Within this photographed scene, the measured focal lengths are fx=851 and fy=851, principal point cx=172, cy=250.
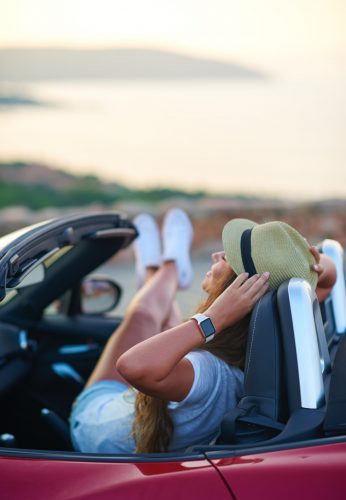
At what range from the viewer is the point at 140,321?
11.4ft

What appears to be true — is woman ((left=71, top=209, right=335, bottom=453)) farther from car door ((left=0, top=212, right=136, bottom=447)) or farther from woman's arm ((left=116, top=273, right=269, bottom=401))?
car door ((left=0, top=212, right=136, bottom=447))

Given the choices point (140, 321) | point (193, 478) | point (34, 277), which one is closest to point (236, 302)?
point (193, 478)

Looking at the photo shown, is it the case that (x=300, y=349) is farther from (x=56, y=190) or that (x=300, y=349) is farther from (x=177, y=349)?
(x=56, y=190)

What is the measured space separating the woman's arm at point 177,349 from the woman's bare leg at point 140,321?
90 centimetres

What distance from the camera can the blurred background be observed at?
11.8 metres

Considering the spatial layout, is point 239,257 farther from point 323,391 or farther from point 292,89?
point 292,89

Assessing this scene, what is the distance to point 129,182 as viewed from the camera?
40.0 ft

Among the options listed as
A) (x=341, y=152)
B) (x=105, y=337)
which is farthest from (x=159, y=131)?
(x=105, y=337)

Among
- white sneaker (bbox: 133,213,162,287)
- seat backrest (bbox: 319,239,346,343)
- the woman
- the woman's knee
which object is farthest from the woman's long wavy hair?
white sneaker (bbox: 133,213,162,287)

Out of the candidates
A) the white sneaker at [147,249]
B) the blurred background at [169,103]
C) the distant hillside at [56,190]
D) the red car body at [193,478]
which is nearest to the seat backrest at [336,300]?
the white sneaker at [147,249]

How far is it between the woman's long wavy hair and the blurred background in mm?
8689

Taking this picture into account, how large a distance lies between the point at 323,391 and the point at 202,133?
33.8ft

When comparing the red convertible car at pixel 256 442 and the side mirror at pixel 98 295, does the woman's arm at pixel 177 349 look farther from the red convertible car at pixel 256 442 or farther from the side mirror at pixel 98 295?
the side mirror at pixel 98 295

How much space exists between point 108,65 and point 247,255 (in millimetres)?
10731
